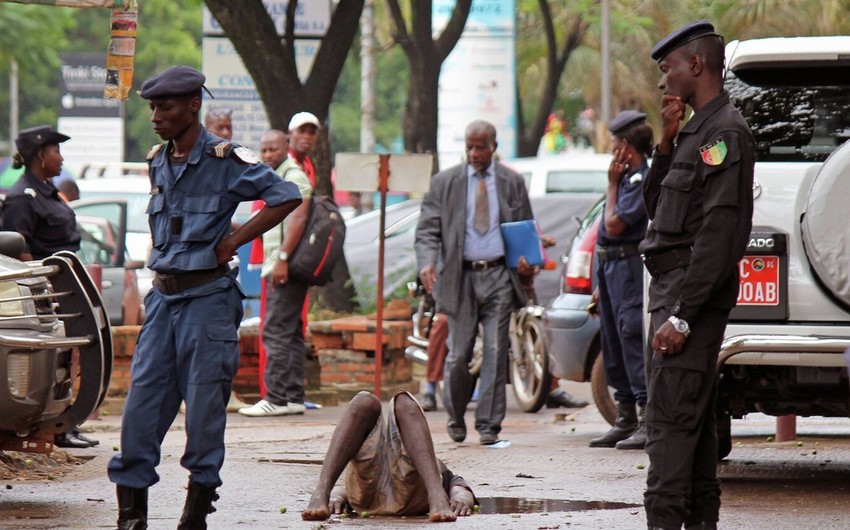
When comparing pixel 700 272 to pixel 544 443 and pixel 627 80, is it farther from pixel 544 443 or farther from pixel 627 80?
pixel 627 80

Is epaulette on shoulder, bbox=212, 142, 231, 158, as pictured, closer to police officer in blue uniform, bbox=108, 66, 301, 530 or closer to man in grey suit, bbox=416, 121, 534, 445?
police officer in blue uniform, bbox=108, 66, 301, 530

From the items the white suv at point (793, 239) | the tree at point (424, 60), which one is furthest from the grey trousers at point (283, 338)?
the tree at point (424, 60)

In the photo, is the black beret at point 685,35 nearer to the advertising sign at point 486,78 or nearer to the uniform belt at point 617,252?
the uniform belt at point 617,252

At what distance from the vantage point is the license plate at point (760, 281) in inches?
285

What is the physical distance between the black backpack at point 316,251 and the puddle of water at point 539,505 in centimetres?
410

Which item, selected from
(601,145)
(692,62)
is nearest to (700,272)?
(692,62)

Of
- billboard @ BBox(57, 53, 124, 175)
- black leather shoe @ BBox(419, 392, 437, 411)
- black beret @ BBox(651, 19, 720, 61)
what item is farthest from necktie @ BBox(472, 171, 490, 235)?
billboard @ BBox(57, 53, 124, 175)

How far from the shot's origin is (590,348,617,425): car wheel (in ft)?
34.9

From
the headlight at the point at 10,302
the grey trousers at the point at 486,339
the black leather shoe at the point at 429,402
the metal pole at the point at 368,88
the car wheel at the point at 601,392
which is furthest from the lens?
the metal pole at the point at 368,88

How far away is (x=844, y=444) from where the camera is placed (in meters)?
10.1

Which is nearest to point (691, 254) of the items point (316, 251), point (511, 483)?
point (511, 483)

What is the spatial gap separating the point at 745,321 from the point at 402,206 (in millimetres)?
11061

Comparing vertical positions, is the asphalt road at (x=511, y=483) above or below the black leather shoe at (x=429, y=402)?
above

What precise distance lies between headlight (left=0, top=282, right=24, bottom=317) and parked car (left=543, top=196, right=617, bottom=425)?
14.7 feet
